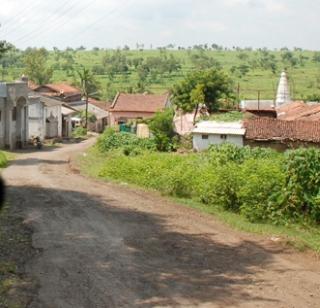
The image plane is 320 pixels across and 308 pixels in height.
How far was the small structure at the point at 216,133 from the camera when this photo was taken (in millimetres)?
36656

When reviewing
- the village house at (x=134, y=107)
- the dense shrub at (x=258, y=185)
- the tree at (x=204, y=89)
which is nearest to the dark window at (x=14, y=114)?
the tree at (x=204, y=89)

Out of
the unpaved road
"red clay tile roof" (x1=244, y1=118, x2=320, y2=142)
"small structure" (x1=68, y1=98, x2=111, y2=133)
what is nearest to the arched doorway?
"red clay tile roof" (x1=244, y1=118, x2=320, y2=142)

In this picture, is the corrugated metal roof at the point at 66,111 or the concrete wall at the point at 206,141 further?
the corrugated metal roof at the point at 66,111

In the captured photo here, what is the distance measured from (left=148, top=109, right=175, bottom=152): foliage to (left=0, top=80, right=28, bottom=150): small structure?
9183 mm

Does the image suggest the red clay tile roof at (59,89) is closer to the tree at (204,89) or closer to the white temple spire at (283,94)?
the white temple spire at (283,94)

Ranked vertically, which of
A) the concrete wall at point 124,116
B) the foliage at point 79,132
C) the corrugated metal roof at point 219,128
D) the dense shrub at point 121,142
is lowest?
the foliage at point 79,132

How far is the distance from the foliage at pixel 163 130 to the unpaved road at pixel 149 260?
57.6 feet

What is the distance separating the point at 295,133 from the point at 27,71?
2365 inches

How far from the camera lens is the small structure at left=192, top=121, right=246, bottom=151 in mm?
36656

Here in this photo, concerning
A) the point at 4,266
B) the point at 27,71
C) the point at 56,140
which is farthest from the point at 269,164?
the point at 27,71

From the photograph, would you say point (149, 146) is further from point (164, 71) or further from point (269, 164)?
point (164, 71)

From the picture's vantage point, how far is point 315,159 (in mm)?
19391

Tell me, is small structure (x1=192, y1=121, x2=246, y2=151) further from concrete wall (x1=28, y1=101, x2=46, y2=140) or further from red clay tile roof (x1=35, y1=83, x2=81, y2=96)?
red clay tile roof (x1=35, y1=83, x2=81, y2=96)

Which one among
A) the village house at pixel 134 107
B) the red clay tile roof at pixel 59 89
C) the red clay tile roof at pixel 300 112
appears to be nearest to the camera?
the red clay tile roof at pixel 300 112
